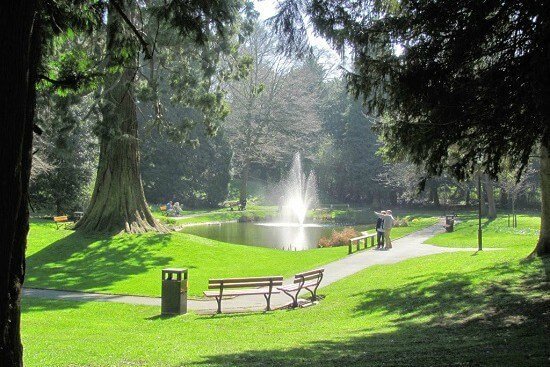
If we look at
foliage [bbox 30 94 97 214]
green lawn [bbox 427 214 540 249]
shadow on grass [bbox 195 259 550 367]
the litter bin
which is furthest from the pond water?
shadow on grass [bbox 195 259 550 367]

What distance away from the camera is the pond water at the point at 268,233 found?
3159cm

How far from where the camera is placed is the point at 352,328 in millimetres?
10438

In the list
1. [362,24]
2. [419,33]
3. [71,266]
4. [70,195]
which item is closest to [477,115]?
[419,33]

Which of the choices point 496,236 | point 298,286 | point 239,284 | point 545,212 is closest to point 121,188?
point 239,284

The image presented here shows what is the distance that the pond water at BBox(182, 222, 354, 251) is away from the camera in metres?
31.6

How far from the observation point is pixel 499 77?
8703mm

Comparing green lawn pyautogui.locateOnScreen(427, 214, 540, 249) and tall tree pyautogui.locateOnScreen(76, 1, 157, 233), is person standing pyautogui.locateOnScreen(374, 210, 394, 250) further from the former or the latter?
tall tree pyautogui.locateOnScreen(76, 1, 157, 233)

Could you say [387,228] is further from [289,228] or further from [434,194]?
[434,194]

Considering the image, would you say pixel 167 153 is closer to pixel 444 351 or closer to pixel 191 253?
pixel 191 253

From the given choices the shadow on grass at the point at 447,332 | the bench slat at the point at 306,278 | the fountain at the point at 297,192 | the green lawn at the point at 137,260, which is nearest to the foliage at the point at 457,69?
the shadow on grass at the point at 447,332

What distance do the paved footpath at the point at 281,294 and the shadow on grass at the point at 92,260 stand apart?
3.64ft

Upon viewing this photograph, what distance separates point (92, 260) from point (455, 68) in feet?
49.1

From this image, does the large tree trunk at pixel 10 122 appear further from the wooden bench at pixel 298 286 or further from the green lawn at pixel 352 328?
the wooden bench at pixel 298 286

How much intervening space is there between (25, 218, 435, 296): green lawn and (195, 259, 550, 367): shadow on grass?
21.6 ft
